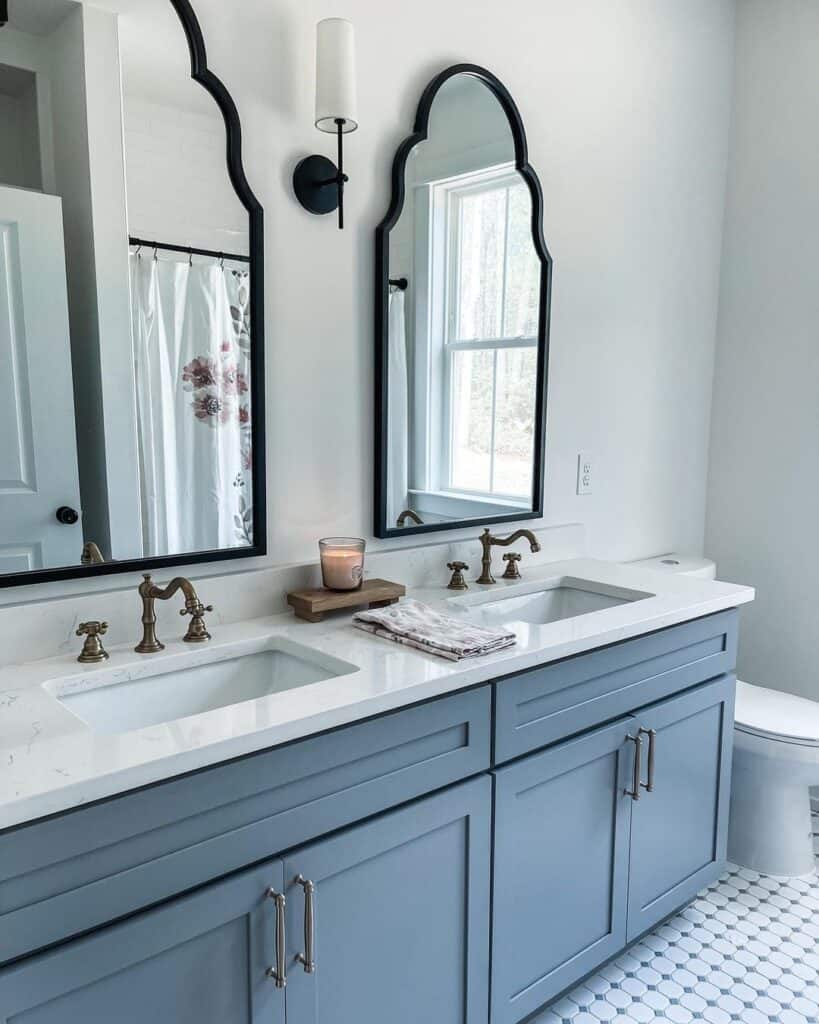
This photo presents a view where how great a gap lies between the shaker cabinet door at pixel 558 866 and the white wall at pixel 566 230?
71 cm

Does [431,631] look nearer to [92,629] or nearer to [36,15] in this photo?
[92,629]

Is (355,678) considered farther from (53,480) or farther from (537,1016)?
(537,1016)

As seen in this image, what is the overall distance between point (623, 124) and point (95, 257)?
67.7 inches

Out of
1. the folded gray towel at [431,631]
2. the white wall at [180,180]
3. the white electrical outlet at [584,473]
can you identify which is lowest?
the folded gray towel at [431,631]

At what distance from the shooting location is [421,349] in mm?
1979

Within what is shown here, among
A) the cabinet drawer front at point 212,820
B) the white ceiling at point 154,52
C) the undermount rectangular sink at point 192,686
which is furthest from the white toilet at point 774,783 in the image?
the white ceiling at point 154,52

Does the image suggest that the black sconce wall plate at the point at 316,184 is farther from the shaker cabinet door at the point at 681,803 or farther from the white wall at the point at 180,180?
the shaker cabinet door at the point at 681,803

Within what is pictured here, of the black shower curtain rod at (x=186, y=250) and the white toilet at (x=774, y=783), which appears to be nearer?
the black shower curtain rod at (x=186, y=250)

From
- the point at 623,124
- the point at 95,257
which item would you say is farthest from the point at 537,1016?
the point at 623,124

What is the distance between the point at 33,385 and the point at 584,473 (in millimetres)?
1622

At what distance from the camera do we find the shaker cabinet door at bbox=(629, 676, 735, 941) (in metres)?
1.84

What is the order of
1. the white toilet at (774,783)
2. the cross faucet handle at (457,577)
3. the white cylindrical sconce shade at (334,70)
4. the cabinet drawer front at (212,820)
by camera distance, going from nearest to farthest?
the cabinet drawer front at (212,820)
the white cylindrical sconce shade at (334,70)
the cross faucet handle at (457,577)
the white toilet at (774,783)

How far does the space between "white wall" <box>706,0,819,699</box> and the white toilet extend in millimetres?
496

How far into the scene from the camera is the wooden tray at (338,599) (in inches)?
66.1
